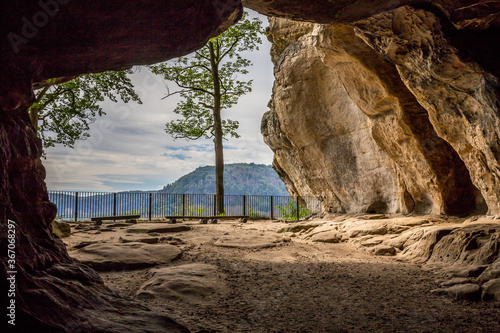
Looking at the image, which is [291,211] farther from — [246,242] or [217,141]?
[246,242]

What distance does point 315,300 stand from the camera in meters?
3.28

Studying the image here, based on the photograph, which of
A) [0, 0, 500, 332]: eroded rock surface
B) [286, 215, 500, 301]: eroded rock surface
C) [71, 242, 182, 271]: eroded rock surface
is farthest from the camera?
[71, 242, 182, 271]: eroded rock surface

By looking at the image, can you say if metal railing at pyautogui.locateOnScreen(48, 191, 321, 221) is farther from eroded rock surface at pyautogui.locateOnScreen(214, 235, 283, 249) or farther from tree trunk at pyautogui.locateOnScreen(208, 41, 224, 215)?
eroded rock surface at pyautogui.locateOnScreen(214, 235, 283, 249)

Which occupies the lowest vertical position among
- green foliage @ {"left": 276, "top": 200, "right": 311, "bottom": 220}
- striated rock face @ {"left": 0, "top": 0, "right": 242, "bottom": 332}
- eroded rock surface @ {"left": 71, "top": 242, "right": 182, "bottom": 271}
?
green foliage @ {"left": 276, "top": 200, "right": 311, "bottom": 220}

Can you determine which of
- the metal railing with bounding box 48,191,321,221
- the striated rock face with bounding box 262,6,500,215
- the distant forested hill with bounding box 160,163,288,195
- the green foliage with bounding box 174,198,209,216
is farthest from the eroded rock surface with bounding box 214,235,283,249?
the distant forested hill with bounding box 160,163,288,195

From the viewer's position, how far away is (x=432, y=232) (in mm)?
5496

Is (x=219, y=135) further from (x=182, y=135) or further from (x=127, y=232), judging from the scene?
(x=127, y=232)

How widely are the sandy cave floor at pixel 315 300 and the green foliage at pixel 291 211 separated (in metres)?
12.3

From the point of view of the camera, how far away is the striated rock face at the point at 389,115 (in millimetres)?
5082

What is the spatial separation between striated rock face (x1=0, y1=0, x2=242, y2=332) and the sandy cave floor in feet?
2.19

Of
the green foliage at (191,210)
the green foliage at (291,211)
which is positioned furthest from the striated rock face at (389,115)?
the green foliage at (191,210)

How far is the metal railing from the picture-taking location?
15516mm

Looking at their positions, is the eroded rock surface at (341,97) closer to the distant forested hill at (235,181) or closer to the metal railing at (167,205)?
the metal railing at (167,205)

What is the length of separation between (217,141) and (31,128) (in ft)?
45.1
